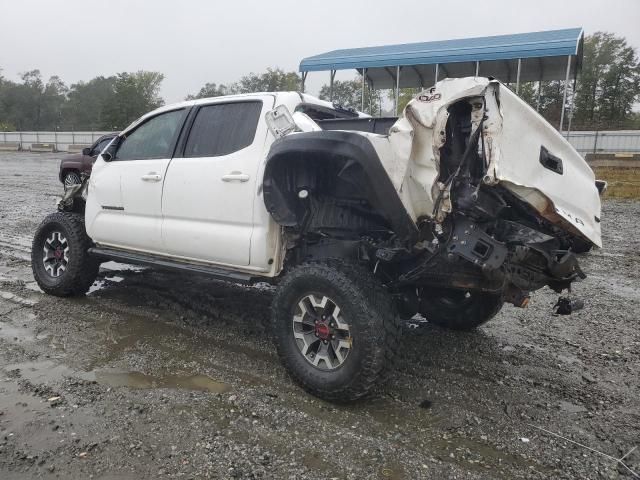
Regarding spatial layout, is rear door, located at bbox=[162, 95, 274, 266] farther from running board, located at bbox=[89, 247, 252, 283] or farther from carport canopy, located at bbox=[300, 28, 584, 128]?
carport canopy, located at bbox=[300, 28, 584, 128]

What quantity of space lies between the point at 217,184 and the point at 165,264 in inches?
37.8

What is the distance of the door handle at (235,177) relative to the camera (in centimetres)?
377

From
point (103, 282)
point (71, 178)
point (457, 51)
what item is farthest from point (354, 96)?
point (103, 282)

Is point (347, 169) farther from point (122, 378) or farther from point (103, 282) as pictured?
point (103, 282)

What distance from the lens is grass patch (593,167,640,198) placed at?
14.9 m

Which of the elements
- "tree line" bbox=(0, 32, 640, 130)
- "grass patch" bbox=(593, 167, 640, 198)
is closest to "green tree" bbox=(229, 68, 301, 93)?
"tree line" bbox=(0, 32, 640, 130)

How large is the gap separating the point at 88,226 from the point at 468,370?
12.4 ft

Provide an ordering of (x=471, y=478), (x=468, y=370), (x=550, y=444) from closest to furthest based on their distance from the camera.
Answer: (x=471, y=478)
(x=550, y=444)
(x=468, y=370)

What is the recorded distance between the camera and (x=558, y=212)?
118 inches

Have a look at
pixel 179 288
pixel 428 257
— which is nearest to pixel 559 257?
pixel 428 257

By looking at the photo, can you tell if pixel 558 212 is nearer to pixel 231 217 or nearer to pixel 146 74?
pixel 231 217

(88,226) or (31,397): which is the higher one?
(88,226)

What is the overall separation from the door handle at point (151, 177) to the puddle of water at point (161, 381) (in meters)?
1.65

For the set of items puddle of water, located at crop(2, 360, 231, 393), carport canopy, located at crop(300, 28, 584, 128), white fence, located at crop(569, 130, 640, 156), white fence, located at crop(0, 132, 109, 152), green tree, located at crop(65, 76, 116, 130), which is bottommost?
puddle of water, located at crop(2, 360, 231, 393)
